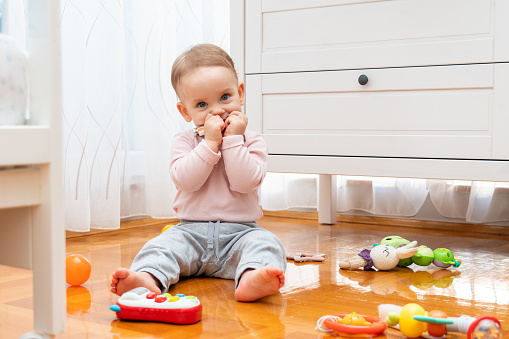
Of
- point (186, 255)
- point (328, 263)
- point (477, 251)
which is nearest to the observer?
point (186, 255)

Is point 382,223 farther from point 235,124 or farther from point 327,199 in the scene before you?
point 235,124

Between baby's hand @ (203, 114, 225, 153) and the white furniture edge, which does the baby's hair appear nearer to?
baby's hand @ (203, 114, 225, 153)

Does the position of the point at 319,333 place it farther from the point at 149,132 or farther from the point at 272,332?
the point at 149,132

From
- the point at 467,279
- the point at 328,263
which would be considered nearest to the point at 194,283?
the point at 328,263

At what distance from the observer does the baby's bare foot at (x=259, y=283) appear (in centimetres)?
99

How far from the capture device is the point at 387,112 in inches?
62.8

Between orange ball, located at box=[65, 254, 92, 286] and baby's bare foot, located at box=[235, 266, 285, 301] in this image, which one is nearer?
baby's bare foot, located at box=[235, 266, 285, 301]

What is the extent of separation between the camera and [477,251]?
158cm

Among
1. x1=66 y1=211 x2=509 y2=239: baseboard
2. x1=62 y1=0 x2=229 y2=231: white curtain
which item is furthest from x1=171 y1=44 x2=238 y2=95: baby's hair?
x1=66 y1=211 x2=509 y2=239: baseboard

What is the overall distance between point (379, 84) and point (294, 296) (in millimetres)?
706

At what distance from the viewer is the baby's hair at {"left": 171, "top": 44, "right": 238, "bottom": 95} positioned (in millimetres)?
1255

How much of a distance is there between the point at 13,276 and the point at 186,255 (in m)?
0.35

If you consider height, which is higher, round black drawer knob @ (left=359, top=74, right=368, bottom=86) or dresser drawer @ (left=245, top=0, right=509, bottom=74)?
dresser drawer @ (left=245, top=0, right=509, bottom=74)

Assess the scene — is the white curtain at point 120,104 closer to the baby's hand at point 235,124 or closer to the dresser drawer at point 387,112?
the dresser drawer at point 387,112
